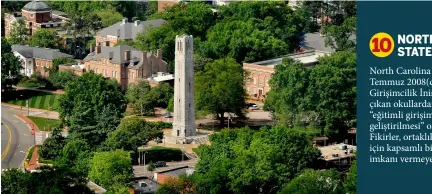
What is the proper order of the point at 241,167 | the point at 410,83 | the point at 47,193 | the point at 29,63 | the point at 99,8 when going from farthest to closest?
the point at 99,8, the point at 29,63, the point at 241,167, the point at 47,193, the point at 410,83

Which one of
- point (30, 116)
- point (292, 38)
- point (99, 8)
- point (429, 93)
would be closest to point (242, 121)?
point (30, 116)

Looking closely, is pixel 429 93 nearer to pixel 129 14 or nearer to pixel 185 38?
pixel 185 38

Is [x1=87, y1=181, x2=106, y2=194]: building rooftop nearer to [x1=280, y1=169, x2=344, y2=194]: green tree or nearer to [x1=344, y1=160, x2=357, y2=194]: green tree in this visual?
[x1=280, y1=169, x2=344, y2=194]: green tree

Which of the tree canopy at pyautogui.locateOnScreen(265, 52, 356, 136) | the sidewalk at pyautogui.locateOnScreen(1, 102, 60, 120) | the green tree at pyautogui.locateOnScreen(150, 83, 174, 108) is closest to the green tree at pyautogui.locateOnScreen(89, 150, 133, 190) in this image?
the tree canopy at pyautogui.locateOnScreen(265, 52, 356, 136)

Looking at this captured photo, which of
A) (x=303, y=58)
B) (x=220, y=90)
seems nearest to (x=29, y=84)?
(x=303, y=58)

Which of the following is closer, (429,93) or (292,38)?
(429,93)

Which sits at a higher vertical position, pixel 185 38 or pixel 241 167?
pixel 185 38
